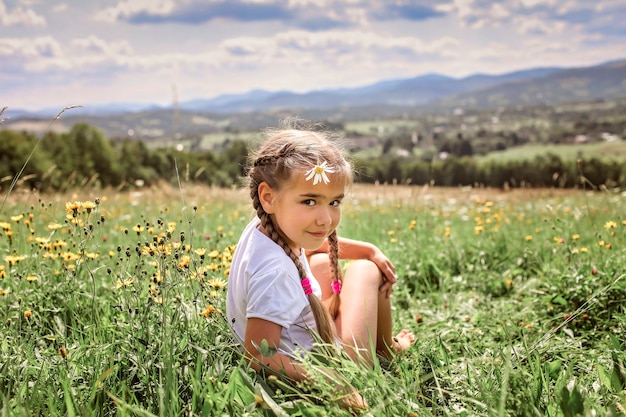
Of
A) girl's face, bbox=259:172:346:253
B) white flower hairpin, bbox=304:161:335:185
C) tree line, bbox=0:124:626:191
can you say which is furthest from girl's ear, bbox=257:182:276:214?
tree line, bbox=0:124:626:191

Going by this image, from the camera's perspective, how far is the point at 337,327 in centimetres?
248

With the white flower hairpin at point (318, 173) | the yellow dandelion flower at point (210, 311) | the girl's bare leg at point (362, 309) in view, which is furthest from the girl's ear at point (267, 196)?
the girl's bare leg at point (362, 309)

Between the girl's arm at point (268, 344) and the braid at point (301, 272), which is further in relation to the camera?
the braid at point (301, 272)

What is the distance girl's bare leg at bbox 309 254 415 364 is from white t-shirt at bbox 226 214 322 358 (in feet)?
0.60

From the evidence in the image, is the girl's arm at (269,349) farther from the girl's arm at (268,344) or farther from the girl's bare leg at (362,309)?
the girl's bare leg at (362,309)

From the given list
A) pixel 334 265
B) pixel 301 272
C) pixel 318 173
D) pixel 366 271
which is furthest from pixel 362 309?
pixel 318 173

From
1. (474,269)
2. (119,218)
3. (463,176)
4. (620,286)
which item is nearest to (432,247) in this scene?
(474,269)

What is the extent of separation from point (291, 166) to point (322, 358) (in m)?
0.75

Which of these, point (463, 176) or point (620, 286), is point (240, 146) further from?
point (620, 286)

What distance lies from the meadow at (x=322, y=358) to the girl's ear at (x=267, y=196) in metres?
0.32

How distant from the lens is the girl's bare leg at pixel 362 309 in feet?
7.76

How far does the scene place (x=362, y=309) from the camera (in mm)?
2406

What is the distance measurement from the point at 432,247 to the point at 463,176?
1398 inches

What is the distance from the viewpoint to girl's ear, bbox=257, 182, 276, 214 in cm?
221
